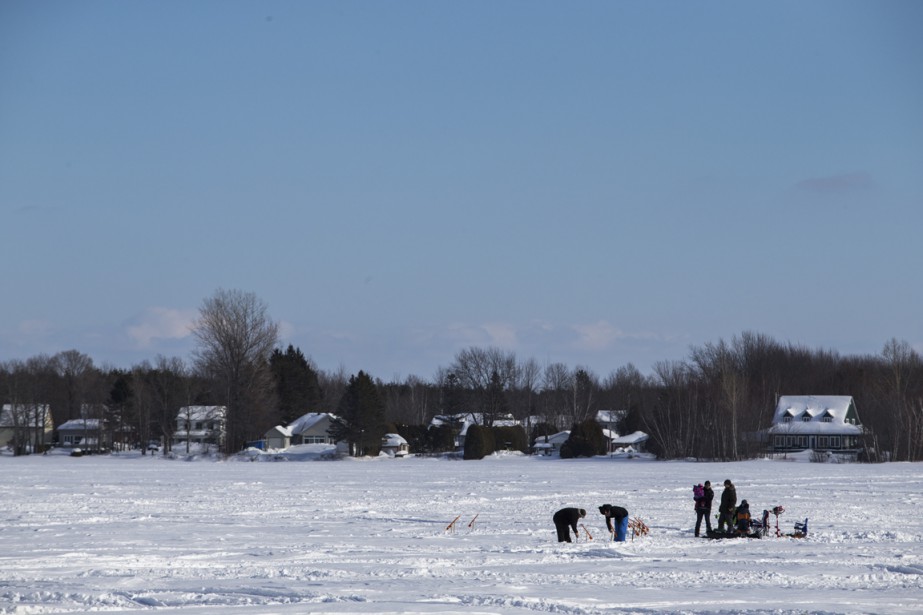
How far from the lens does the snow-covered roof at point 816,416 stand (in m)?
86.0

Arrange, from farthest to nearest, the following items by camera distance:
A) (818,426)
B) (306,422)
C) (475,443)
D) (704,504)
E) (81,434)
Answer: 1. (81,434)
2. (306,422)
3. (818,426)
4. (475,443)
5. (704,504)

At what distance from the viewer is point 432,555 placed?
65.2 feet

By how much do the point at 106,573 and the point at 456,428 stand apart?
265 ft

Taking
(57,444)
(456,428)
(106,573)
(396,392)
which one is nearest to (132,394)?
(57,444)

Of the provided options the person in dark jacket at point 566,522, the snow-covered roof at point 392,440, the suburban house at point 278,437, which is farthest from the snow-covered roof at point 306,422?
the person in dark jacket at point 566,522

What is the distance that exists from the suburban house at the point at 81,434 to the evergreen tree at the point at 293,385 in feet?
52.4

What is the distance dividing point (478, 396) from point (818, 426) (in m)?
36.0

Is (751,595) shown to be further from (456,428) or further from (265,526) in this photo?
(456,428)

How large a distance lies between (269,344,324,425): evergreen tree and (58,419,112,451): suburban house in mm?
15973

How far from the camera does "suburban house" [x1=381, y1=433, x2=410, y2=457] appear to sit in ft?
285

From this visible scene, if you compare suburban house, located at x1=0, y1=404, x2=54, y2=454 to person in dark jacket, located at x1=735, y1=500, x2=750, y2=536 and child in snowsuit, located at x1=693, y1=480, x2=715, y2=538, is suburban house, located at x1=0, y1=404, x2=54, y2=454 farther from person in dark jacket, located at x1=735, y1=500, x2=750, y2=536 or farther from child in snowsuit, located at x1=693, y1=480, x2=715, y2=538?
person in dark jacket, located at x1=735, y1=500, x2=750, y2=536

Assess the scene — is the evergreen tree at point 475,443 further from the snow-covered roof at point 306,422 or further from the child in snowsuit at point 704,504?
the child in snowsuit at point 704,504

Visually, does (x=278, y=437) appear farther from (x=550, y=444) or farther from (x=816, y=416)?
(x=816, y=416)

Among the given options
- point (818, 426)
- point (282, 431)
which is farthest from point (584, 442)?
point (282, 431)
